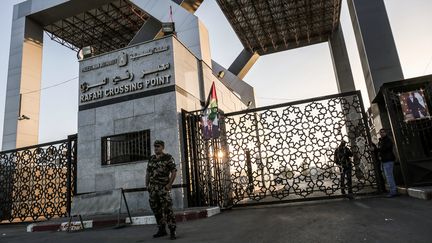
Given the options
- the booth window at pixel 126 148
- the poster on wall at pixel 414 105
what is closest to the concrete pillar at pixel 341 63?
the poster on wall at pixel 414 105

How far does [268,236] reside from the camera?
3.94 metres

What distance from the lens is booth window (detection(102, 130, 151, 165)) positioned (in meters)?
8.27

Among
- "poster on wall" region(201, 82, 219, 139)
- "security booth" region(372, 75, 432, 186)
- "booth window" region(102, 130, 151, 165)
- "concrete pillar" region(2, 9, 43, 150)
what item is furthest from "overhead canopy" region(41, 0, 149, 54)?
"security booth" region(372, 75, 432, 186)

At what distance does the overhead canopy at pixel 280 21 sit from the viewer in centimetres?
1938

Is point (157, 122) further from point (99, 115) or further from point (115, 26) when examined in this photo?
point (115, 26)

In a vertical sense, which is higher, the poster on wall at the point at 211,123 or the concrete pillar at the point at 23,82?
the concrete pillar at the point at 23,82

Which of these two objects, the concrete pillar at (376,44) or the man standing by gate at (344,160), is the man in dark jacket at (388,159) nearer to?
the man standing by gate at (344,160)

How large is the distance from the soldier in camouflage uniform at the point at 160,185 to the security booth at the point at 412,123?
17.5ft

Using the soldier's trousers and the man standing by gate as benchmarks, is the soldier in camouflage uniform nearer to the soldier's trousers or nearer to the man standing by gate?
the soldier's trousers

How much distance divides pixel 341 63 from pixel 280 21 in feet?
17.0

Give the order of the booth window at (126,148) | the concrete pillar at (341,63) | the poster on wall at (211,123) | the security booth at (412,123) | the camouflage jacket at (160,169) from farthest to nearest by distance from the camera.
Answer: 1. the concrete pillar at (341,63)
2. the booth window at (126,148)
3. the poster on wall at (211,123)
4. the security booth at (412,123)
5. the camouflage jacket at (160,169)

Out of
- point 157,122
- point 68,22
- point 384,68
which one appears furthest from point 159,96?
point 68,22

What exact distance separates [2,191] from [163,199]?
358 inches

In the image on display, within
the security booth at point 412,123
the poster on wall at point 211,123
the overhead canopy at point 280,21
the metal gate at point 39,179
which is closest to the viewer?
the security booth at point 412,123
